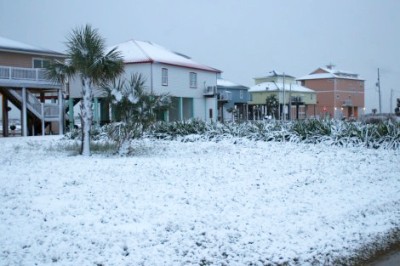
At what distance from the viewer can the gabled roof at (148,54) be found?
123ft

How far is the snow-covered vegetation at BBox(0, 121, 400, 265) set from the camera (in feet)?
19.2

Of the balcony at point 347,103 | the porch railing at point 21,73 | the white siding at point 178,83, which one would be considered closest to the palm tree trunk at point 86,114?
the porch railing at point 21,73

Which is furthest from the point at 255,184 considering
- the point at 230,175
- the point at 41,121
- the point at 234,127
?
the point at 41,121

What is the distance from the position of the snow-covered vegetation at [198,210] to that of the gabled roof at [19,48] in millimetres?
19913

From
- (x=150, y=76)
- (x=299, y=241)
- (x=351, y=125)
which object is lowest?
(x=299, y=241)

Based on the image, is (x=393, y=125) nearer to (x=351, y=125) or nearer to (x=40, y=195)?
(x=351, y=125)

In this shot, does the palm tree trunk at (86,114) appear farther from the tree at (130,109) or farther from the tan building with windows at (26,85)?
the tan building with windows at (26,85)

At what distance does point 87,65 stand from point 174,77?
24.9 meters

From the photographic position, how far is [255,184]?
10.0 meters

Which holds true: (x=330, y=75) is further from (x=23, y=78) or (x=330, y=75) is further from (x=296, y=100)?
(x=23, y=78)

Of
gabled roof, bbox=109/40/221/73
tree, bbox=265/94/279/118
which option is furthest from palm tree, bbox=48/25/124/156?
tree, bbox=265/94/279/118

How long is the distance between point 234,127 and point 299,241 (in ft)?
55.2

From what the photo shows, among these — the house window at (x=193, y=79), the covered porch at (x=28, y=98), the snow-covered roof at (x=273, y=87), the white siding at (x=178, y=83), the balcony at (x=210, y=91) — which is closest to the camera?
the covered porch at (x=28, y=98)

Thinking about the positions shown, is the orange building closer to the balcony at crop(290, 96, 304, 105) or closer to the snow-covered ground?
the balcony at crop(290, 96, 304, 105)
